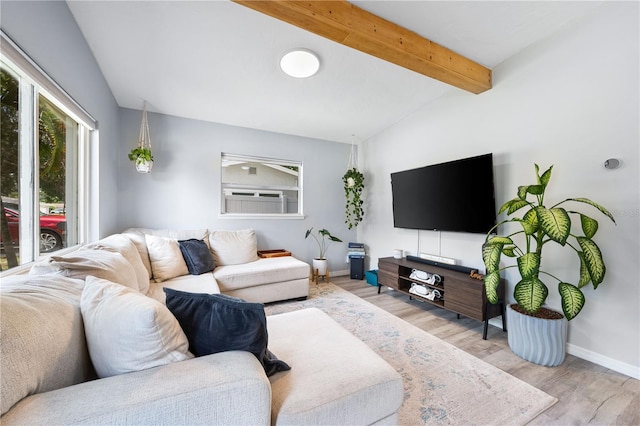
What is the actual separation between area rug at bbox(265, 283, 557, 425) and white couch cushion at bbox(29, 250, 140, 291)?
1.14 metres

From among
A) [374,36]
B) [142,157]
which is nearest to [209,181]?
[142,157]

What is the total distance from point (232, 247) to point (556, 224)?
3082 millimetres

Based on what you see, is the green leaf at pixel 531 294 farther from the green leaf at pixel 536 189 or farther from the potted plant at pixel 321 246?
the potted plant at pixel 321 246

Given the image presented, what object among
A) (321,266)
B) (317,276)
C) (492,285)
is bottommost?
(317,276)

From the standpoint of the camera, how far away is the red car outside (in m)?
1.39

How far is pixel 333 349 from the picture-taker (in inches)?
47.8

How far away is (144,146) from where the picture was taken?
317 centimetres

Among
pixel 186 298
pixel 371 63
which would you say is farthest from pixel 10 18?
pixel 371 63

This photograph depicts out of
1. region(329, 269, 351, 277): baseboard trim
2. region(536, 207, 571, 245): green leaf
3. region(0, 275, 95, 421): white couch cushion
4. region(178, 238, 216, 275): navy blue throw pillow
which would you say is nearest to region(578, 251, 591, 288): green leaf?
region(536, 207, 571, 245): green leaf

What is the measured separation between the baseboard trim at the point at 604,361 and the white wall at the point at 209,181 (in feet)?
9.64

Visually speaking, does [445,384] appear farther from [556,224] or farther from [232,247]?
[232,247]

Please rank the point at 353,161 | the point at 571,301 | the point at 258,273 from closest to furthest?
the point at 571,301 < the point at 258,273 < the point at 353,161

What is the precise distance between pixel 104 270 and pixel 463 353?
247cm

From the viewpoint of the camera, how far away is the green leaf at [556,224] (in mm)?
1592
